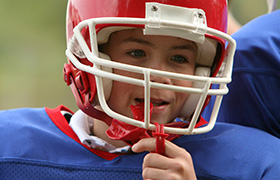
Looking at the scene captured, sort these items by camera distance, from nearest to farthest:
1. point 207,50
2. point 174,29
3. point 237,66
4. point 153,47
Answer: point 174,29, point 153,47, point 207,50, point 237,66

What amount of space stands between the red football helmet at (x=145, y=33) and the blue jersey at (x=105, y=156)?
0.45 feet

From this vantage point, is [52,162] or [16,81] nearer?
[52,162]

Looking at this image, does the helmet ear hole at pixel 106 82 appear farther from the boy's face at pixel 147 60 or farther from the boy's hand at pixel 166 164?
the boy's hand at pixel 166 164

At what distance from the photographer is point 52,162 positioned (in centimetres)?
151

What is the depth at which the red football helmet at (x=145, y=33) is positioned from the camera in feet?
4.27

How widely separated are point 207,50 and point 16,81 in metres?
7.49

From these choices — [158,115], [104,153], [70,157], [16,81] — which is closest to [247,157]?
[158,115]

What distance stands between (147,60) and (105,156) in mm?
352

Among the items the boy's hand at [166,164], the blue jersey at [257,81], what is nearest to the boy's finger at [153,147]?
the boy's hand at [166,164]

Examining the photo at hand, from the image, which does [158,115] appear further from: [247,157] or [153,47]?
[247,157]

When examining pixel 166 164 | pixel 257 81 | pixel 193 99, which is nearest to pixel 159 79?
pixel 193 99

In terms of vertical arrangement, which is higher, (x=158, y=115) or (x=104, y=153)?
(x=158, y=115)

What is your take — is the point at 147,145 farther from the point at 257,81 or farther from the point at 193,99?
the point at 257,81

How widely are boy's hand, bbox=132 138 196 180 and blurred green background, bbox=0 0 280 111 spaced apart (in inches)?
185
